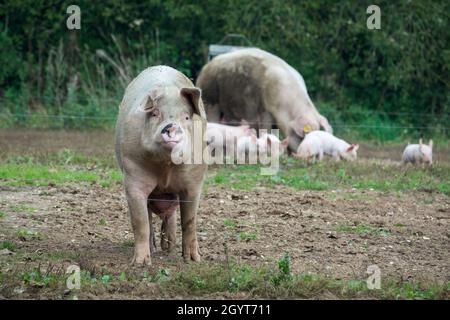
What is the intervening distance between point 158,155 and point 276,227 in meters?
2.20

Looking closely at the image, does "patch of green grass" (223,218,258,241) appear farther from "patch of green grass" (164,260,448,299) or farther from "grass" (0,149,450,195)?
"grass" (0,149,450,195)

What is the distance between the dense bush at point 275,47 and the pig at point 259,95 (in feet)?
10.6

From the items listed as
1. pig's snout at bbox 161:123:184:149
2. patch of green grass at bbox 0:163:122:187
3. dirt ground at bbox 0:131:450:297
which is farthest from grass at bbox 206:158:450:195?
pig's snout at bbox 161:123:184:149

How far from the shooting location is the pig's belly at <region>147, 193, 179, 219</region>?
7.24 m

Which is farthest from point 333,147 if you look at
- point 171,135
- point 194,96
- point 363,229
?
A: point 171,135

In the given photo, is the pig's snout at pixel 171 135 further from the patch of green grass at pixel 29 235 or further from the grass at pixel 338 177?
the grass at pixel 338 177

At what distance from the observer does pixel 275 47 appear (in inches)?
723

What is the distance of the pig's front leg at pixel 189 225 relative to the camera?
23.3ft

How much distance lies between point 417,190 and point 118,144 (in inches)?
196

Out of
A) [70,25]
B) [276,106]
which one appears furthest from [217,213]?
[70,25]

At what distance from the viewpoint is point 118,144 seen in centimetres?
723

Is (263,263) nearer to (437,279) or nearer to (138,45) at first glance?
(437,279)

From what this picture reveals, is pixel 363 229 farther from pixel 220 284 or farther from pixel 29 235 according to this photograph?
pixel 29 235
